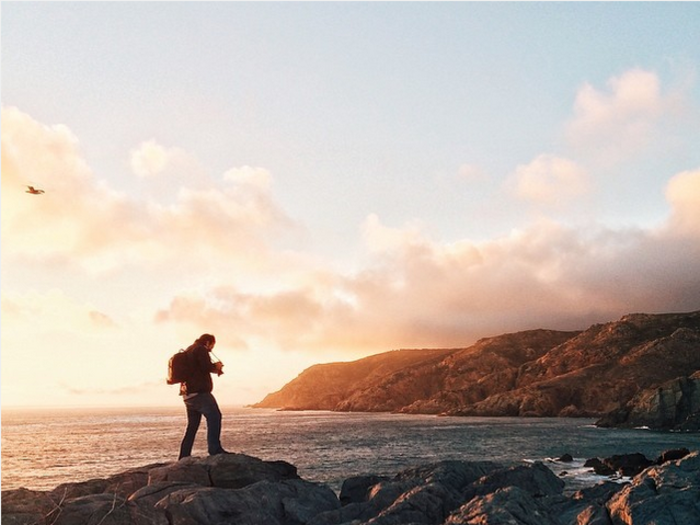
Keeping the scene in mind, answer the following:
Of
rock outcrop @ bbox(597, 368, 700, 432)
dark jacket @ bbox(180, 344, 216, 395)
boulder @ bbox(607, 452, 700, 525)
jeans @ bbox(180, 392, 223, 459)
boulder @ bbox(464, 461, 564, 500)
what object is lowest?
rock outcrop @ bbox(597, 368, 700, 432)

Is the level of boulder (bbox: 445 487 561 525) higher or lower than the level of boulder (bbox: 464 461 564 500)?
higher

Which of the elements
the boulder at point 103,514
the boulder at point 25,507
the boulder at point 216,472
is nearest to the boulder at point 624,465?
the boulder at point 216,472

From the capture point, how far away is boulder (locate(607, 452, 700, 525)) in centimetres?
1173

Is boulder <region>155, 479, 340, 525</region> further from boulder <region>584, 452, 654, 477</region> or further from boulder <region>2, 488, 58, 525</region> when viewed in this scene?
boulder <region>584, 452, 654, 477</region>

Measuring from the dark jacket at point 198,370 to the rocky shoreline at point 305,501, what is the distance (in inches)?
81.5

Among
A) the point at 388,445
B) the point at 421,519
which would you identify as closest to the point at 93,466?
the point at 388,445

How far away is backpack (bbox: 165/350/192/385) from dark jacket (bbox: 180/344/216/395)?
0.09m

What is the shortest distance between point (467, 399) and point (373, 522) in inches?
7651

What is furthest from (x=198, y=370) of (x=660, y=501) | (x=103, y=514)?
(x=660, y=501)

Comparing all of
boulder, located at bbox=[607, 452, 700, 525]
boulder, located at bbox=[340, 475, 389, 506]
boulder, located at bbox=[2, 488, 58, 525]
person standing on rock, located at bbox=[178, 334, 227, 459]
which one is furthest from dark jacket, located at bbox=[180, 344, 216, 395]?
boulder, located at bbox=[607, 452, 700, 525]

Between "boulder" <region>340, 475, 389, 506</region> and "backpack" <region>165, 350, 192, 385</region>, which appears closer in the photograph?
"backpack" <region>165, 350, 192, 385</region>

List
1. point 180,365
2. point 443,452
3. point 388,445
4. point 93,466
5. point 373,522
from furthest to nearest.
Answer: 1. point 388,445
2. point 443,452
3. point 93,466
4. point 180,365
5. point 373,522

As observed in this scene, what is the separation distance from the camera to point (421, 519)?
1216cm

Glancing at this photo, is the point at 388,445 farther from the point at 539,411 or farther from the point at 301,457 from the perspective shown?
the point at 539,411
